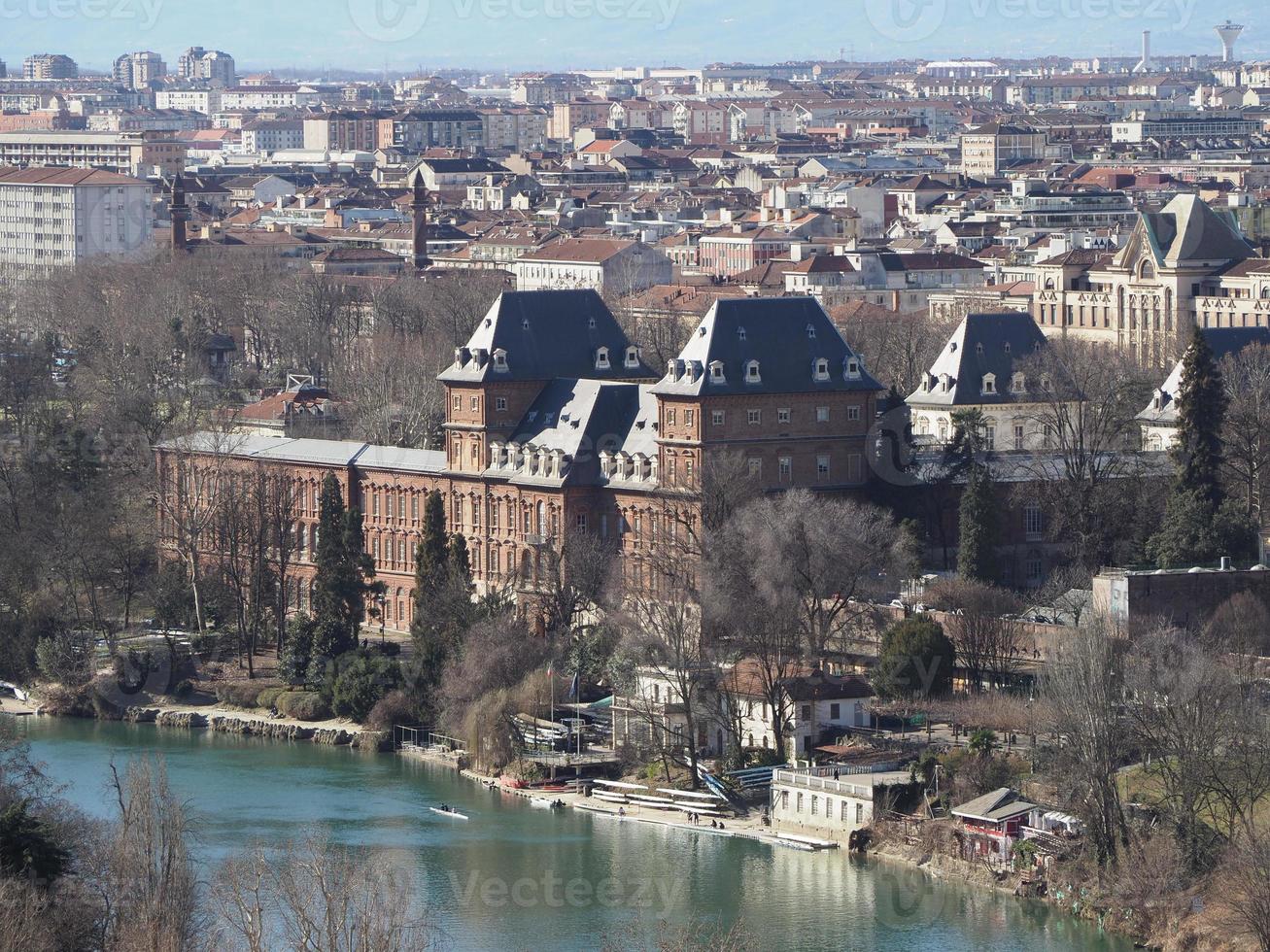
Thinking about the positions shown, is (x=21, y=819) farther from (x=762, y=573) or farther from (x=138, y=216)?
(x=138, y=216)

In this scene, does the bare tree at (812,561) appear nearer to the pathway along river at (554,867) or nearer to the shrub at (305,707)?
the pathway along river at (554,867)

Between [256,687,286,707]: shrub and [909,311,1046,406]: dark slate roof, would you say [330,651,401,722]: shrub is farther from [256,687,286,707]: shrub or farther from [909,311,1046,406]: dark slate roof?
[909,311,1046,406]: dark slate roof

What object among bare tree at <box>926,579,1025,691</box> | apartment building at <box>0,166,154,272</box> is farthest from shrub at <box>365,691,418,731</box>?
apartment building at <box>0,166,154,272</box>

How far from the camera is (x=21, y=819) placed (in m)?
38.3

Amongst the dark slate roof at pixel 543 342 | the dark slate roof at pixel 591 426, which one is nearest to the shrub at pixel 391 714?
the dark slate roof at pixel 591 426

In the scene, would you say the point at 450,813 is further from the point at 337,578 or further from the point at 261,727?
the point at 337,578

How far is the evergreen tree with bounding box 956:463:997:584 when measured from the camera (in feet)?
185

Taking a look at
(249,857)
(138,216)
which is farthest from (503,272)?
(249,857)

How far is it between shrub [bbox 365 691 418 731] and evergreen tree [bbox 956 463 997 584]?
9.05 meters

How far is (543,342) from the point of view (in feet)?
206

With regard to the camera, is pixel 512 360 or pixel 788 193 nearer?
pixel 512 360

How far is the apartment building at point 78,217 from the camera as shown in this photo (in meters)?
140

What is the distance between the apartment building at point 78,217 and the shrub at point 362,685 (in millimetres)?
84401

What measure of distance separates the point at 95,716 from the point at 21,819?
1911 cm
